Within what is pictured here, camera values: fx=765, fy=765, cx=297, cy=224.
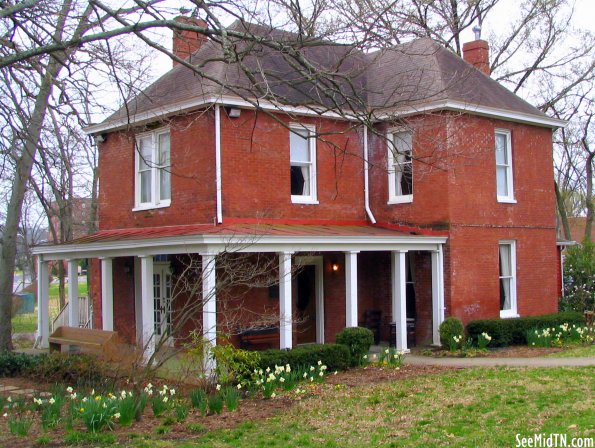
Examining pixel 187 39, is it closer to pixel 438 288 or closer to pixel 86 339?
pixel 86 339

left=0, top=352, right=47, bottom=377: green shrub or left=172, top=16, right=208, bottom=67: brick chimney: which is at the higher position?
left=172, top=16, right=208, bottom=67: brick chimney

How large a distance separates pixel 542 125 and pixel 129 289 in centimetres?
1224

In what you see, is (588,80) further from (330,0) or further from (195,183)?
(330,0)

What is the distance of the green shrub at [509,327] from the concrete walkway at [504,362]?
83.6 inches

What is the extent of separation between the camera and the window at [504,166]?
66.5ft

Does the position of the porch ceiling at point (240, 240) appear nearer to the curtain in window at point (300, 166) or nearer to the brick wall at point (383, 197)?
the brick wall at point (383, 197)

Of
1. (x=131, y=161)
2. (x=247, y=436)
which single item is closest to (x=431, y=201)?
(x=131, y=161)

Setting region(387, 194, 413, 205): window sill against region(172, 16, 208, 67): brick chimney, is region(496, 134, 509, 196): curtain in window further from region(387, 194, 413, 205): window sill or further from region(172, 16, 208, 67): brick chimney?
region(172, 16, 208, 67): brick chimney

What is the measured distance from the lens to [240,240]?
14.6 meters

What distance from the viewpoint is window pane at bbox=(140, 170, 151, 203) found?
766 inches

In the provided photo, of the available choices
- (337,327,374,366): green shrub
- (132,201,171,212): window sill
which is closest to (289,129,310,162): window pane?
(132,201,171,212): window sill

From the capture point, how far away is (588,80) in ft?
111

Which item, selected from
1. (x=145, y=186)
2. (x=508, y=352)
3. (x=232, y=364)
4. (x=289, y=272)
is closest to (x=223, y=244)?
(x=289, y=272)

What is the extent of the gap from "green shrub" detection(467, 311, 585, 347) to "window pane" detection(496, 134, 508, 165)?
13.7 feet
